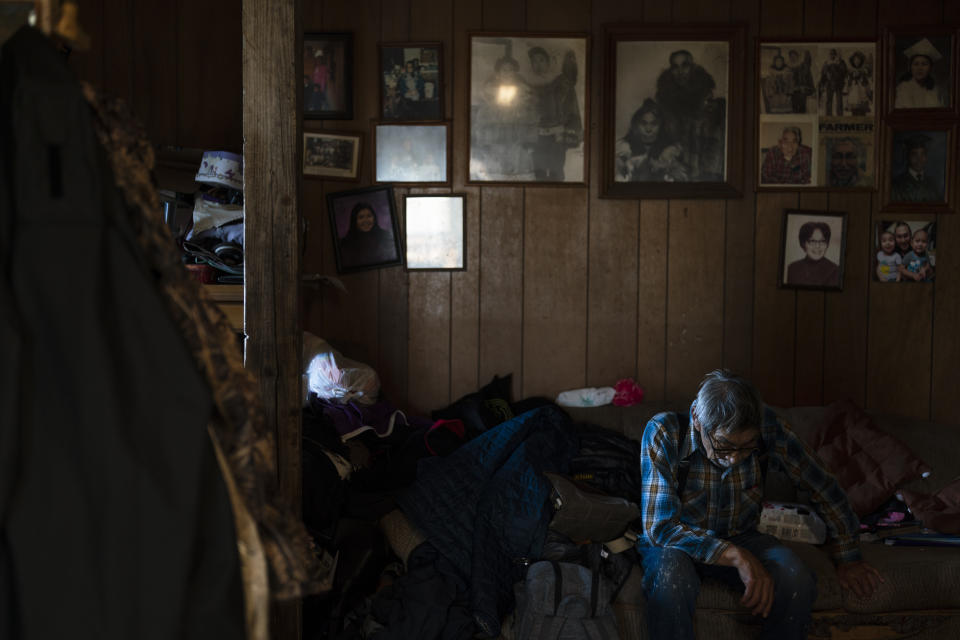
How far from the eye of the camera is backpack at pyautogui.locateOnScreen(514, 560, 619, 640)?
89.0 inches

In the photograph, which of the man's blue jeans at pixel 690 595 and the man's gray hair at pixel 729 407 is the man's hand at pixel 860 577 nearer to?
the man's blue jeans at pixel 690 595

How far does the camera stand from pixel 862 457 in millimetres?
2922

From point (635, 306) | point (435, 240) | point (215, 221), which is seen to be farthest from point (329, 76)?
point (635, 306)

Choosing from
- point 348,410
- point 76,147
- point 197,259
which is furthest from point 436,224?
point 76,147

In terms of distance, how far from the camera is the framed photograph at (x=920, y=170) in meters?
3.21

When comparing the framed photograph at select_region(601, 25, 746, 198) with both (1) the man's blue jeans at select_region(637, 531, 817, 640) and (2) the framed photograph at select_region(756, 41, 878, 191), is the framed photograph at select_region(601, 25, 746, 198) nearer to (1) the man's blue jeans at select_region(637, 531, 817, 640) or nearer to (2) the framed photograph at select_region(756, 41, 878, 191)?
(2) the framed photograph at select_region(756, 41, 878, 191)

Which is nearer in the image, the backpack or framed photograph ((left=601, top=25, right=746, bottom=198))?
the backpack

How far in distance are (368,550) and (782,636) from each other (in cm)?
120

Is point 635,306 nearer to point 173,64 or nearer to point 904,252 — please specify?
point 904,252

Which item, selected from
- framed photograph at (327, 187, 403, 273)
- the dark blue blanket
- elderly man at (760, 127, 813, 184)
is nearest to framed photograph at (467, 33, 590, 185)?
framed photograph at (327, 187, 403, 273)

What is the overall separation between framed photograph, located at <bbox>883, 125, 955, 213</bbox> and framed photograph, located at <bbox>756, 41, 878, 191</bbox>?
84 millimetres

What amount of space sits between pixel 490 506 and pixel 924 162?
7.20 feet

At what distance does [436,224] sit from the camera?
326cm

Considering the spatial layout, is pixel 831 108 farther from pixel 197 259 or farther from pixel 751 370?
pixel 197 259
